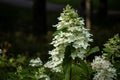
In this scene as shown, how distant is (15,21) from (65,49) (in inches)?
956

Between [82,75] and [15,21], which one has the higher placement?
[15,21]

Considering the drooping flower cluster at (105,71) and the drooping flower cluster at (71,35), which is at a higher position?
the drooping flower cluster at (71,35)

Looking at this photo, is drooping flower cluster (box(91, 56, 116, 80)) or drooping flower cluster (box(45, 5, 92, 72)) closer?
drooping flower cluster (box(45, 5, 92, 72))

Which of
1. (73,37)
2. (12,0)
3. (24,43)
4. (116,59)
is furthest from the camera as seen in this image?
(12,0)

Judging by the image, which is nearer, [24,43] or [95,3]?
[24,43]

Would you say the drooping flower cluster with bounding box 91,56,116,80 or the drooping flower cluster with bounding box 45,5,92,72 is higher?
the drooping flower cluster with bounding box 45,5,92,72

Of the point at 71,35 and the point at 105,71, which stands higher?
the point at 71,35

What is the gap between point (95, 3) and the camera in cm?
4284

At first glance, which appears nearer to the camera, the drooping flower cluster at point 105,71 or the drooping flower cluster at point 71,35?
the drooping flower cluster at point 71,35

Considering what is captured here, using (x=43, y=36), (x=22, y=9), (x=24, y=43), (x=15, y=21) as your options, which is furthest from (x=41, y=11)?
(x=22, y=9)

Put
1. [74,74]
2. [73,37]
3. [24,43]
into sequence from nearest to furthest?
[73,37] → [74,74] → [24,43]

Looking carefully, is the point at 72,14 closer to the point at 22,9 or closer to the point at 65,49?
the point at 65,49

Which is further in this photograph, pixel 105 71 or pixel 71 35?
pixel 105 71

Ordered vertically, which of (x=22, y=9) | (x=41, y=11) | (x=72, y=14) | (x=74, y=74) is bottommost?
(x=74, y=74)
